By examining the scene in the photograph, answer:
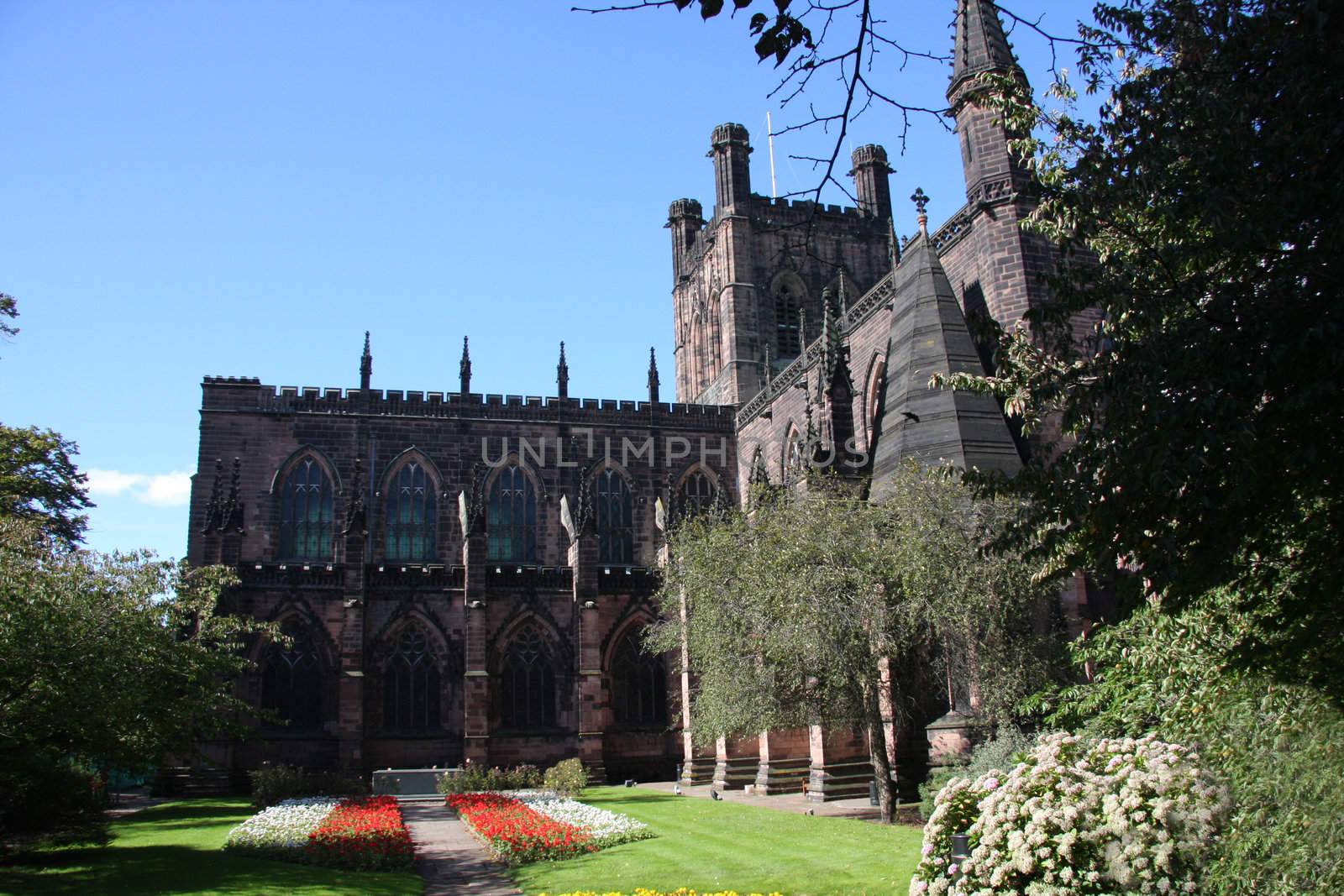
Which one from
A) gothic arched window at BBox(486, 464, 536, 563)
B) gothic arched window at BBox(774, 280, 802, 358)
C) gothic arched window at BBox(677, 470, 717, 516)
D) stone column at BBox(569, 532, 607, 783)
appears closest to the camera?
stone column at BBox(569, 532, 607, 783)

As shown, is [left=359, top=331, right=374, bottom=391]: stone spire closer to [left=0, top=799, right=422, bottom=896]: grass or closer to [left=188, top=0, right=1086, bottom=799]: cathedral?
[left=188, top=0, right=1086, bottom=799]: cathedral

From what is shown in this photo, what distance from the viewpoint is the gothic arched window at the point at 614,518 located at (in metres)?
40.6

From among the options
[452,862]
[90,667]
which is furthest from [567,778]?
[90,667]

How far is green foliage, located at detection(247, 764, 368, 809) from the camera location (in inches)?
1036

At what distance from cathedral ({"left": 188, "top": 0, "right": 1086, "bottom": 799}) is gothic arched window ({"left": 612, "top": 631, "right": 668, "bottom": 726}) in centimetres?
7

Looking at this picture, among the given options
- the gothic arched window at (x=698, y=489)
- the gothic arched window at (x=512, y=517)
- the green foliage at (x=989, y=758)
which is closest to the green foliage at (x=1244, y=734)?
the green foliage at (x=989, y=758)

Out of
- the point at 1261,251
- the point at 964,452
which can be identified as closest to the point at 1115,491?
the point at 1261,251

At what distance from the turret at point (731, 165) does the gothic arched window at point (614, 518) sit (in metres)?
13.6

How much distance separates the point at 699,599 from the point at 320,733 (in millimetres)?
14912

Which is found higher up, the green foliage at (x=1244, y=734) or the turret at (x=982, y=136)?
the turret at (x=982, y=136)

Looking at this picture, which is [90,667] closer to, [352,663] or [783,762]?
[783,762]

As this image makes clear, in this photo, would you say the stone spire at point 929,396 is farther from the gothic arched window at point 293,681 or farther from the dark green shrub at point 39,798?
the gothic arched window at point 293,681

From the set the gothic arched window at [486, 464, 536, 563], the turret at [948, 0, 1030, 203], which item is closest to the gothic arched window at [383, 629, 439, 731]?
the gothic arched window at [486, 464, 536, 563]

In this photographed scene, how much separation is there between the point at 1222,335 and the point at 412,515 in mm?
34238
